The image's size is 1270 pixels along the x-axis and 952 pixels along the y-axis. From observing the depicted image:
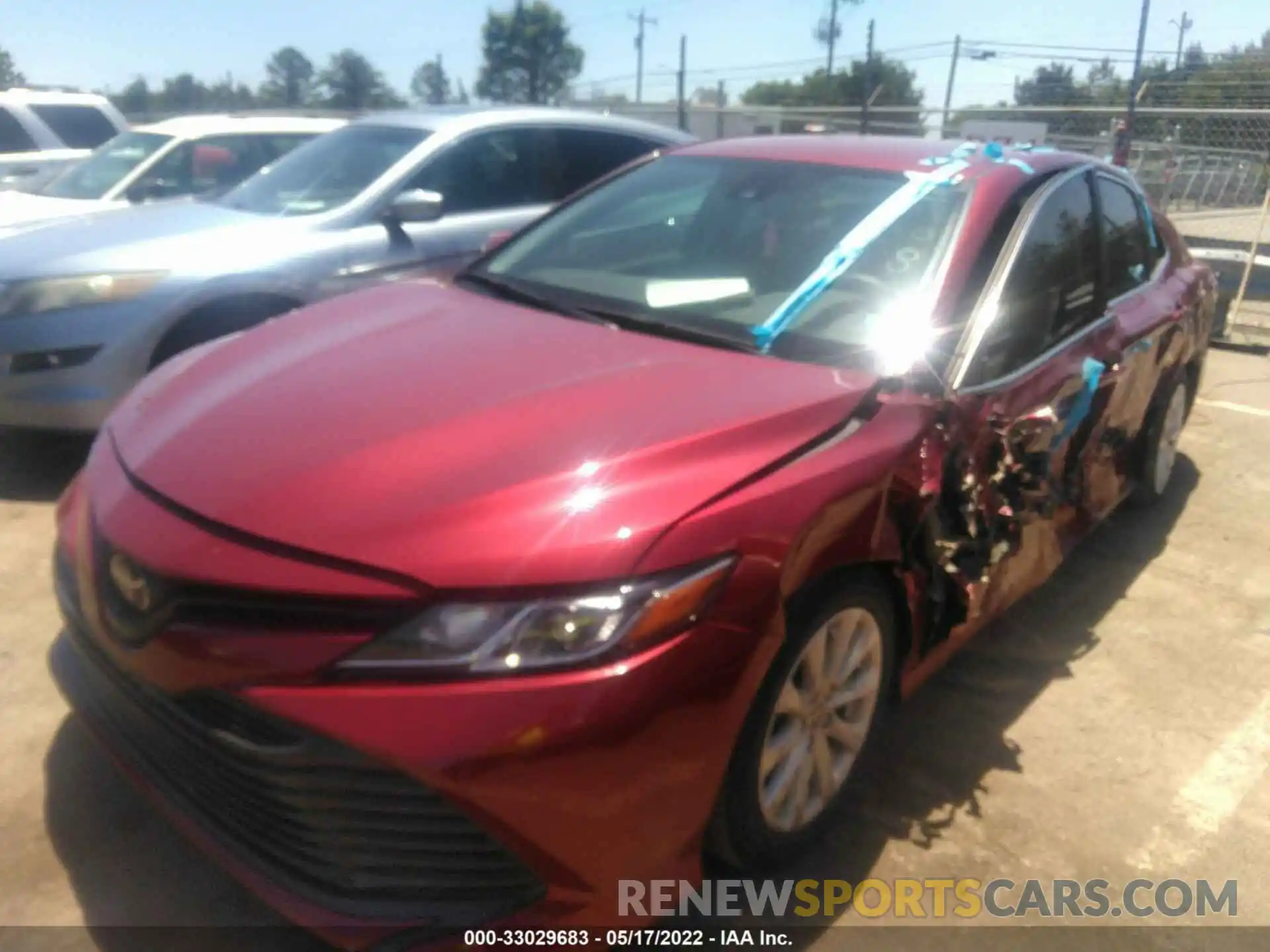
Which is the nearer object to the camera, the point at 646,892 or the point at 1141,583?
the point at 646,892

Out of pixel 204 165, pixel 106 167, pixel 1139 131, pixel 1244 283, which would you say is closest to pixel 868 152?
pixel 204 165

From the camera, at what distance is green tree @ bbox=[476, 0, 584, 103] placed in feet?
158

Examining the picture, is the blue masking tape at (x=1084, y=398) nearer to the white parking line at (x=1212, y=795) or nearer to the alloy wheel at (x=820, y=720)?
the white parking line at (x=1212, y=795)

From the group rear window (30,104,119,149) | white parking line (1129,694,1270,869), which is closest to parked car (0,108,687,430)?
white parking line (1129,694,1270,869)

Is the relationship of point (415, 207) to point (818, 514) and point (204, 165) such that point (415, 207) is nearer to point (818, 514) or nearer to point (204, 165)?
Answer: point (818, 514)

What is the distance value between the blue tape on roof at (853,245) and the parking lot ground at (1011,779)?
1142 mm

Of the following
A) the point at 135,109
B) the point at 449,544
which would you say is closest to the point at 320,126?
the point at 449,544

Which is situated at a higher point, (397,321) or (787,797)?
(397,321)

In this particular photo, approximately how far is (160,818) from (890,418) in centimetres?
190

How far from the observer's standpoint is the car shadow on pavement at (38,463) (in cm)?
451

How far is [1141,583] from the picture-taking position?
415 centimetres

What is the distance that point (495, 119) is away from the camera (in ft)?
19.0

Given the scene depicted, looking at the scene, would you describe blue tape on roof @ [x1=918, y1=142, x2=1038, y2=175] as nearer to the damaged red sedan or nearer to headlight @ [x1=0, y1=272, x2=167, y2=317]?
the damaged red sedan

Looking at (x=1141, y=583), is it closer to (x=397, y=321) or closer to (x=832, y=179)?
(x=832, y=179)
